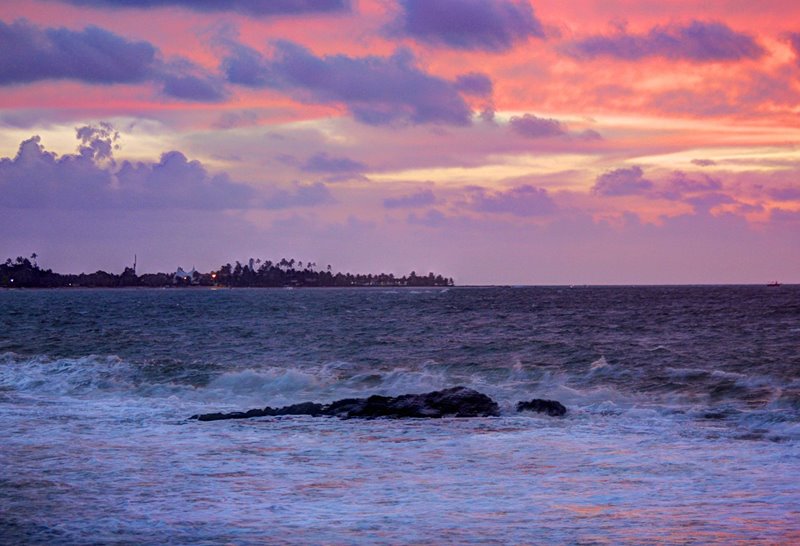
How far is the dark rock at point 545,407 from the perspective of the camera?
1006 inches

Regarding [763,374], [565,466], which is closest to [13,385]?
[565,466]

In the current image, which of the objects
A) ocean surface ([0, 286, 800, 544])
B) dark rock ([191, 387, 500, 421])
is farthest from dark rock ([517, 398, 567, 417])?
dark rock ([191, 387, 500, 421])

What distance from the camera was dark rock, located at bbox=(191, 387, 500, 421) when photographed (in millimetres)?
25344

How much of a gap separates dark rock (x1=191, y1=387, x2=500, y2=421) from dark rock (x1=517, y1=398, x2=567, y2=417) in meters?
0.83

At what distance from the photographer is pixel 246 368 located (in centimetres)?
4116

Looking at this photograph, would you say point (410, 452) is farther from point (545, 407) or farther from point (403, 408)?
point (545, 407)

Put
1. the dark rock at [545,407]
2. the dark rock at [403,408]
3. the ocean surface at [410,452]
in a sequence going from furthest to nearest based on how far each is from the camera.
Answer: the dark rock at [545,407], the dark rock at [403,408], the ocean surface at [410,452]

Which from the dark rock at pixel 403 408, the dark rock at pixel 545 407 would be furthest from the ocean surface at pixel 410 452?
the dark rock at pixel 403 408

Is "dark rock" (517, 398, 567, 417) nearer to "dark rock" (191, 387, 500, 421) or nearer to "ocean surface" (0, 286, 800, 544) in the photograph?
"ocean surface" (0, 286, 800, 544)

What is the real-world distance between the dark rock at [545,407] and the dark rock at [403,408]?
2.71 feet

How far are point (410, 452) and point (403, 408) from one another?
255 inches

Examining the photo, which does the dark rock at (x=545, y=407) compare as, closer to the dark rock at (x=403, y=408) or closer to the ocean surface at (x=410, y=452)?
the ocean surface at (x=410, y=452)

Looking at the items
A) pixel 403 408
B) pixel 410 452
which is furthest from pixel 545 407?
pixel 410 452

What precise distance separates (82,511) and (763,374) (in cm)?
2690
